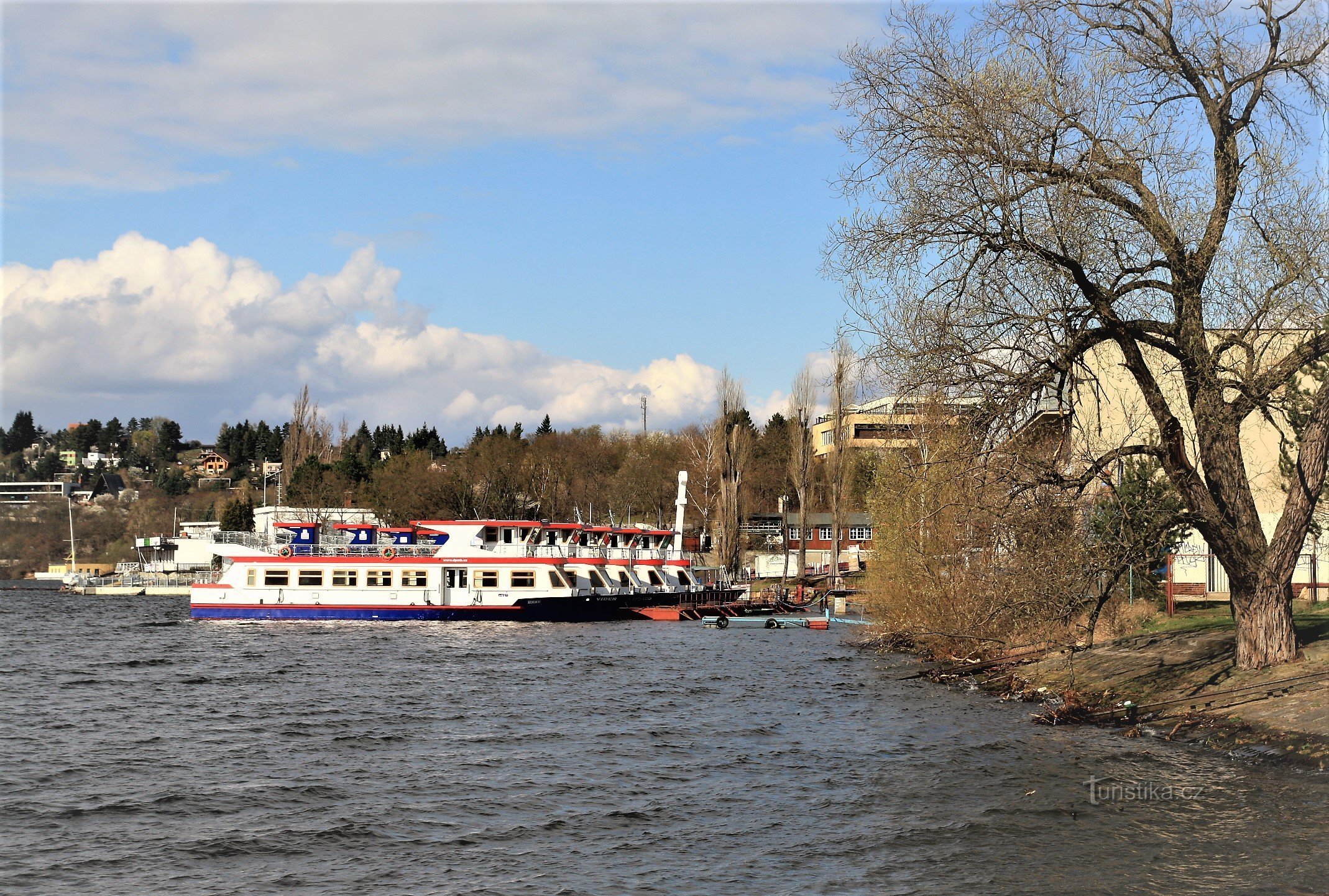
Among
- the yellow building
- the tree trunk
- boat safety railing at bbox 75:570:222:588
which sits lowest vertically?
boat safety railing at bbox 75:570:222:588

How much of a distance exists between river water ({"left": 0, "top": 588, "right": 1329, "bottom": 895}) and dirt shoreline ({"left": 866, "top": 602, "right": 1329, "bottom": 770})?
739 mm

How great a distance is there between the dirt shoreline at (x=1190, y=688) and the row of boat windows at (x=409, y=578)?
106 ft

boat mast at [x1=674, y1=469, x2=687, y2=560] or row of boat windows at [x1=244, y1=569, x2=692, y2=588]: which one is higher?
boat mast at [x1=674, y1=469, x2=687, y2=560]

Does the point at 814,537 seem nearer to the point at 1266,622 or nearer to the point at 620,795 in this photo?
the point at 1266,622

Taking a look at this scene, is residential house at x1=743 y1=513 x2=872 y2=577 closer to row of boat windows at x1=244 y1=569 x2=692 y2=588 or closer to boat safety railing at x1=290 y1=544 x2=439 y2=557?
row of boat windows at x1=244 y1=569 x2=692 y2=588

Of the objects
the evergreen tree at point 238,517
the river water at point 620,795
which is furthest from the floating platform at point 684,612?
the evergreen tree at point 238,517

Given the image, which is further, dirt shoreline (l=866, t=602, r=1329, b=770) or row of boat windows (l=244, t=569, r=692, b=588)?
row of boat windows (l=244, t=569, r=692, b=588)

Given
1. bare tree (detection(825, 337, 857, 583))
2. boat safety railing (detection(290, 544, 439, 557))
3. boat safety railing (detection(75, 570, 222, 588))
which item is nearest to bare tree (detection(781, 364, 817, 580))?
bare tree (detection(825, 337, 857, 583))

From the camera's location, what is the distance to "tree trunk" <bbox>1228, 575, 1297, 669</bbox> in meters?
21.6

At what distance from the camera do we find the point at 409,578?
62281mm

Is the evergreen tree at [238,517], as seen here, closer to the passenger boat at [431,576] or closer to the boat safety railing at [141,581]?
the boat safety railing at [141,581]

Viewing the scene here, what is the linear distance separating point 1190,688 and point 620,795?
1202 cm

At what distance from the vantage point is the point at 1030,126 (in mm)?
19859

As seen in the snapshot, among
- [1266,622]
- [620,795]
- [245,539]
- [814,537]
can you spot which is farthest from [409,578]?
[814,537]
